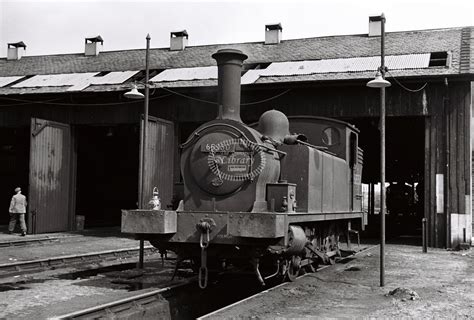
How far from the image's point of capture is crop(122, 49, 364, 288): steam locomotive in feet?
26.7

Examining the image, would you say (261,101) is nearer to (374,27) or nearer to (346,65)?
(346,65)

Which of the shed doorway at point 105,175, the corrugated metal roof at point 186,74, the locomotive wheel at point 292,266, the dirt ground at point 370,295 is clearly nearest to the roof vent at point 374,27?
the corrugated metal roof at point 186,74

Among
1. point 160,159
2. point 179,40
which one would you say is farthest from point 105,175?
point 160,159

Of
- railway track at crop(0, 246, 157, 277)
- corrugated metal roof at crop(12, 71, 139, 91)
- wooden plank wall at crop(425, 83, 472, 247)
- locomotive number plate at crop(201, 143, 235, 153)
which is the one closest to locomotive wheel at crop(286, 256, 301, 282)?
locomotive number plate at crop(201, 143, 235, 153)

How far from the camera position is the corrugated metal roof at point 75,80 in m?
20.8

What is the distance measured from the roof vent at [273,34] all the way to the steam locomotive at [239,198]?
14.2 meters

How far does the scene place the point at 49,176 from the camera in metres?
19.9

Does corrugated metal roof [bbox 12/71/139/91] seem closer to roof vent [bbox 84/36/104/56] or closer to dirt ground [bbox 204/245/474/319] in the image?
roof vent [bbox 84/36/104/56]

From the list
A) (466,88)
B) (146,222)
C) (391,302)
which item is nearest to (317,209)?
(391,302)

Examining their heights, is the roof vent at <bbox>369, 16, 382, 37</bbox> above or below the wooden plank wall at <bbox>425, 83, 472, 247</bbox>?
above

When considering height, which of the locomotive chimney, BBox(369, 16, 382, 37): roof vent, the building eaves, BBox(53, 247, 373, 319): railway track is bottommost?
BBox(53, 247, 373, 319): railway track

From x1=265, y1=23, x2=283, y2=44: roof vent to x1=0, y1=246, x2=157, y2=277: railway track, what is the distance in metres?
11.8

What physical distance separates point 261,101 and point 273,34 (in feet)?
20.0

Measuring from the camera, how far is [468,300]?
8422 mm
